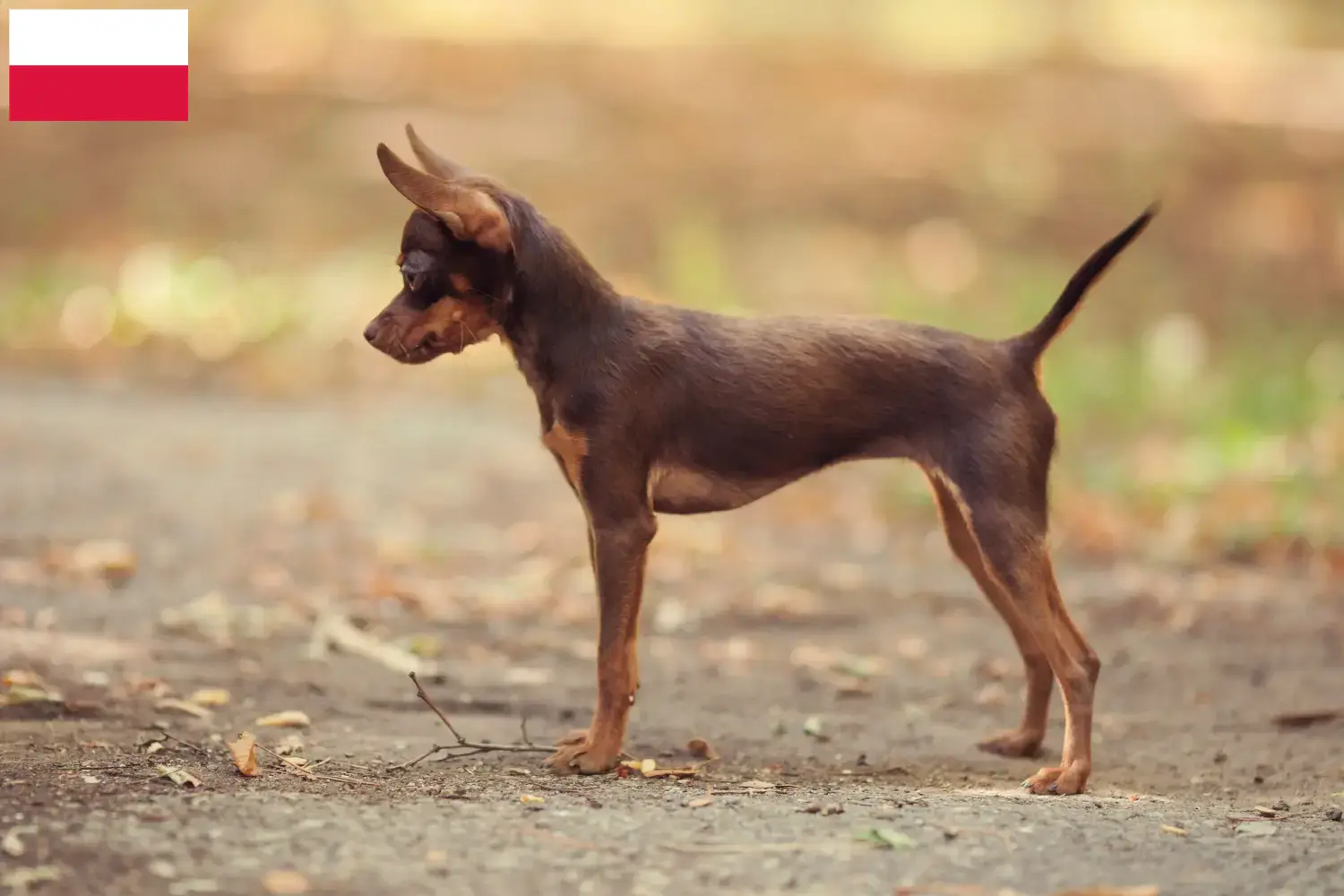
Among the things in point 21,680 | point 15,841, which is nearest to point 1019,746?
point 15,841

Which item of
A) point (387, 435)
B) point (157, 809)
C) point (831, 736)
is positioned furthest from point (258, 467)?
point (157, 809)

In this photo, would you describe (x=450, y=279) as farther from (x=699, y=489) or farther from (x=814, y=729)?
(x=814, y=729)

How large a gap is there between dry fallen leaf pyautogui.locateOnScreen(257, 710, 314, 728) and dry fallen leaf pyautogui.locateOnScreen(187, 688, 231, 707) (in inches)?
10.1

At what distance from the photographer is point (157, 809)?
395 cm

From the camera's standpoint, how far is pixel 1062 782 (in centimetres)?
480

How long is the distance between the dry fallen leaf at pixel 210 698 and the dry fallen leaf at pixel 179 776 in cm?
114

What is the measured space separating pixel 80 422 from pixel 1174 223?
1012 cm

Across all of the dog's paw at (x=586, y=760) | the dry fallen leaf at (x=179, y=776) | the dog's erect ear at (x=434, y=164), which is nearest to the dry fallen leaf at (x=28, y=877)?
the dry fallen leaf at (x=179, y=776)

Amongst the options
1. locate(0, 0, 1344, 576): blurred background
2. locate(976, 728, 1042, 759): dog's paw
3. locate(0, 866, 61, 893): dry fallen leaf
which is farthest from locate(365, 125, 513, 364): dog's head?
locate(0, 0, 1344, 576): blurred background

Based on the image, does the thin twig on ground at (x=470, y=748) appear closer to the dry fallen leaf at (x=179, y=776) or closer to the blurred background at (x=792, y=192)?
the dry fallen leaf at (x=179, y=776)

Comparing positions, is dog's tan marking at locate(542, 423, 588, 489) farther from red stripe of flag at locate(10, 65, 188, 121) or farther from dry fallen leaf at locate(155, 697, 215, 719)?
red stripe of flag at locate(10, 65, 188, 121)

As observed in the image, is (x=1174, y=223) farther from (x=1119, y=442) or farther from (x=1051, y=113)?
(x=1119, y=442)

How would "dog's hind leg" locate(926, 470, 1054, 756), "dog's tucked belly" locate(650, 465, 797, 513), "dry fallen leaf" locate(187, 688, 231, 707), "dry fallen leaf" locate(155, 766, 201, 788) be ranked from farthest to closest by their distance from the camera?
1. "dry fallen leaf" locate(187, 688, 231, 707)
2. "dog's hind leg" locate(926, 470, 1054, 756)
3. "dog's tucked belly" locate(650, 465, 797, 513)
4. "dry fallen leaf" locate(155, 766, 201, 788)

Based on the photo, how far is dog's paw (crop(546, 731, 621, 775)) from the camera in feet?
15.9
